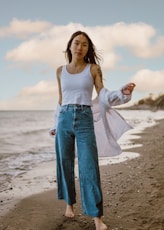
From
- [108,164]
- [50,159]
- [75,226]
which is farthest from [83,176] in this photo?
[50,159]

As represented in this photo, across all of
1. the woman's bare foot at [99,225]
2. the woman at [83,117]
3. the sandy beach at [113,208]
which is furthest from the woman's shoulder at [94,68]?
the sandy beach at [113,208]

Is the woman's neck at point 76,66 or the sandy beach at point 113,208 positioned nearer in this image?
the woman's neck at point 76,66

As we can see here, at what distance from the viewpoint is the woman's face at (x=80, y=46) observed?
3.73 meters

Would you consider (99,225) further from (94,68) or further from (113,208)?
(94,68)

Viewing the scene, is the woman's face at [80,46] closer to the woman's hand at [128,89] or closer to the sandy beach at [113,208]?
the woman's hand at [128,89]

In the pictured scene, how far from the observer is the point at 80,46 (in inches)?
146

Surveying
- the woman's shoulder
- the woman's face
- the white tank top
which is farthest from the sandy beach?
the woman's face

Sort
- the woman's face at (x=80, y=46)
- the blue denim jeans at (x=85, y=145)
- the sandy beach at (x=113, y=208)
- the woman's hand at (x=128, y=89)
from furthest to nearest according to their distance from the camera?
the sandy beach at (x=113, y=208)
the woman's face at (x=80, y=46)
the blue denim jeans at (x=85, y=145)
the woman's hand at (x=128, y=89)

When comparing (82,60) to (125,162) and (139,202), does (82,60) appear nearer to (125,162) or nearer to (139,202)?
(139,202)

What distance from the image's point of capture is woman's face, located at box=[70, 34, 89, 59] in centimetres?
373

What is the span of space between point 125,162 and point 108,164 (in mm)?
433

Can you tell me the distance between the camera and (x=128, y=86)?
3307 millimetres

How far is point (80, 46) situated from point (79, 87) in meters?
0.47

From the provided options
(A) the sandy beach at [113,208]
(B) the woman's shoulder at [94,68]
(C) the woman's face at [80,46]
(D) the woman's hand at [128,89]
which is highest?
(C) the woman's face at [80,46]
